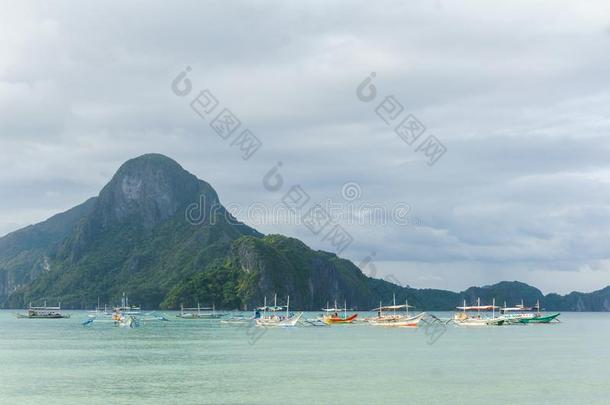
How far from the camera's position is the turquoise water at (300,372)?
194 ft

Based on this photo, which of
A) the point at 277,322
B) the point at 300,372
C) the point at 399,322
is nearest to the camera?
the point at 300,372

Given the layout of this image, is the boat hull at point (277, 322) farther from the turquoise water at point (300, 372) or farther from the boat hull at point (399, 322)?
the turquoise water at point (300, 372)

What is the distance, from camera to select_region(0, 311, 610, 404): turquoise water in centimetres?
5912

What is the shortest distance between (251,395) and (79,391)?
1447cm

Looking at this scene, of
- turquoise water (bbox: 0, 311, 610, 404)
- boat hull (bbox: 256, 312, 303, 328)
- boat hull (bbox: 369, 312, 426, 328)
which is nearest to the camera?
turquoise water (bbox: 0, 311, 610, 404)

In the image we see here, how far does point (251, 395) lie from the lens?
59.1m

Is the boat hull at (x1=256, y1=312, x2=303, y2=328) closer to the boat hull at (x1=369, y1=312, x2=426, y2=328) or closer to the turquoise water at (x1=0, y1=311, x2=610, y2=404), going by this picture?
the boat hull at (x1=369, y1=312, x2=426, y2=328)

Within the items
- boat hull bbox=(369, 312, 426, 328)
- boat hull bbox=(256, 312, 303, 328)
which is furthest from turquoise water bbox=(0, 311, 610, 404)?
boat hull bbox=(256, 312, 303, 328)

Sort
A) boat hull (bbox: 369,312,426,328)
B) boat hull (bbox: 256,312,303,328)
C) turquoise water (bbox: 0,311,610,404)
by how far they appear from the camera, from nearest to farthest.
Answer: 1. turquoise water (bbox: 0,311,610,404)
2. boat hull (bbox: 256,312,303,328)
3. boat hull (bbox: 369,312,426,328)

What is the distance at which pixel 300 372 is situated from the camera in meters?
75.8

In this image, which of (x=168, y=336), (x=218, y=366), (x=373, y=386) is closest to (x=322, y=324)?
(x=168, y=336)

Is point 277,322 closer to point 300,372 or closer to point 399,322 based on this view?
point 399,322

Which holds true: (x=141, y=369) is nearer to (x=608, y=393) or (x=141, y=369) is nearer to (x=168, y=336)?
(x=608, y=393)

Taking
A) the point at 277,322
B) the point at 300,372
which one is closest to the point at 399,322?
the point at 277,322
